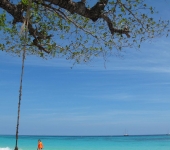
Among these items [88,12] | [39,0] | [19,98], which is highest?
[39,0]

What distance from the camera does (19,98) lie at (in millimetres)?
4758

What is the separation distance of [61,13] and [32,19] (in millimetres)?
941

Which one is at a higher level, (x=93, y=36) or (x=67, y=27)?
(x=67, y=27)

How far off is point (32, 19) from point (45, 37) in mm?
607

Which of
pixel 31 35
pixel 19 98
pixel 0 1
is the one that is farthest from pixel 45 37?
pixel 19 98

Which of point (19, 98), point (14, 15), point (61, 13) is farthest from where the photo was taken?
point (61, 13)

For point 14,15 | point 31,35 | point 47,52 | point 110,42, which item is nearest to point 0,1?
point 14,15

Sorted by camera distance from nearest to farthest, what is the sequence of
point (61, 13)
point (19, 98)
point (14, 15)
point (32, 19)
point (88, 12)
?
1. point (19, 98)
2. point (88, 12)
3. point (14, 15)
4. point (61, 13)
5. point (32, 19)

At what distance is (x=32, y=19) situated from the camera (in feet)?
27.8

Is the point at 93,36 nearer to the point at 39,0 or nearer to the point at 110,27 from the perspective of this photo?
the point at 110,27

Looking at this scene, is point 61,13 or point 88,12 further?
point 61,13

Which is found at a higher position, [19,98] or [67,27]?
[67,27]

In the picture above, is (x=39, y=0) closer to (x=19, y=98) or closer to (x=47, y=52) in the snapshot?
(x=47, y=52)

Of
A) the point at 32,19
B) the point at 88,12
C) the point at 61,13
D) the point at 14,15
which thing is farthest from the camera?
the point at 32,19
